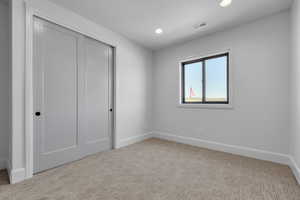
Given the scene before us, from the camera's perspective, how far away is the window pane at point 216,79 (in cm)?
308

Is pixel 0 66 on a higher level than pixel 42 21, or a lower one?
lower

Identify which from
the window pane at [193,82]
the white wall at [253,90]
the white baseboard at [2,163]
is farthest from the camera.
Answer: the window pane at [193,82]

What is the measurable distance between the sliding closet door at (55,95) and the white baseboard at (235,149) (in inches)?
93.5

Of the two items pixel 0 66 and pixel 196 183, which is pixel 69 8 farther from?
pixel 196 183

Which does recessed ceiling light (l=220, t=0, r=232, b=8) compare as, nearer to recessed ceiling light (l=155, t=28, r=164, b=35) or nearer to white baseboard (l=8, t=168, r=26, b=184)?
recessed ceiling light (l=155, t=28, r=164, b=35)

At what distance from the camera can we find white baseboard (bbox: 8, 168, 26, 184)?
175 cm

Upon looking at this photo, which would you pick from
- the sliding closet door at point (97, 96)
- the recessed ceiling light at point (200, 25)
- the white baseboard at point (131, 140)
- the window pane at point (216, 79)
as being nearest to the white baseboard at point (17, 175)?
the sliding closet door at point (97, 96)

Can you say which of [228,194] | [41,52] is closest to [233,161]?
[228,194]

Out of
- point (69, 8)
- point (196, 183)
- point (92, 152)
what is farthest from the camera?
point (92, 152)

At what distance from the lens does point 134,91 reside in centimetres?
365

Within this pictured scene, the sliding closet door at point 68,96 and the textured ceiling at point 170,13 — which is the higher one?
the textured ceiling at point 170,13

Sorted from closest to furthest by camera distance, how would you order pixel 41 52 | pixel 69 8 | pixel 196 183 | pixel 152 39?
1. pixel 196 183
2. pixel 41 52
3. pixel 69 8
4. pixel 152 39

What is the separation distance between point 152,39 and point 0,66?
2.90 m

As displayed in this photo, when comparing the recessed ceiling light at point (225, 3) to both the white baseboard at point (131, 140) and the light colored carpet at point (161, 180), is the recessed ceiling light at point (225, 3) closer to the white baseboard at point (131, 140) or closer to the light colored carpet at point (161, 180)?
the light colored carpet at point (161, 180)
